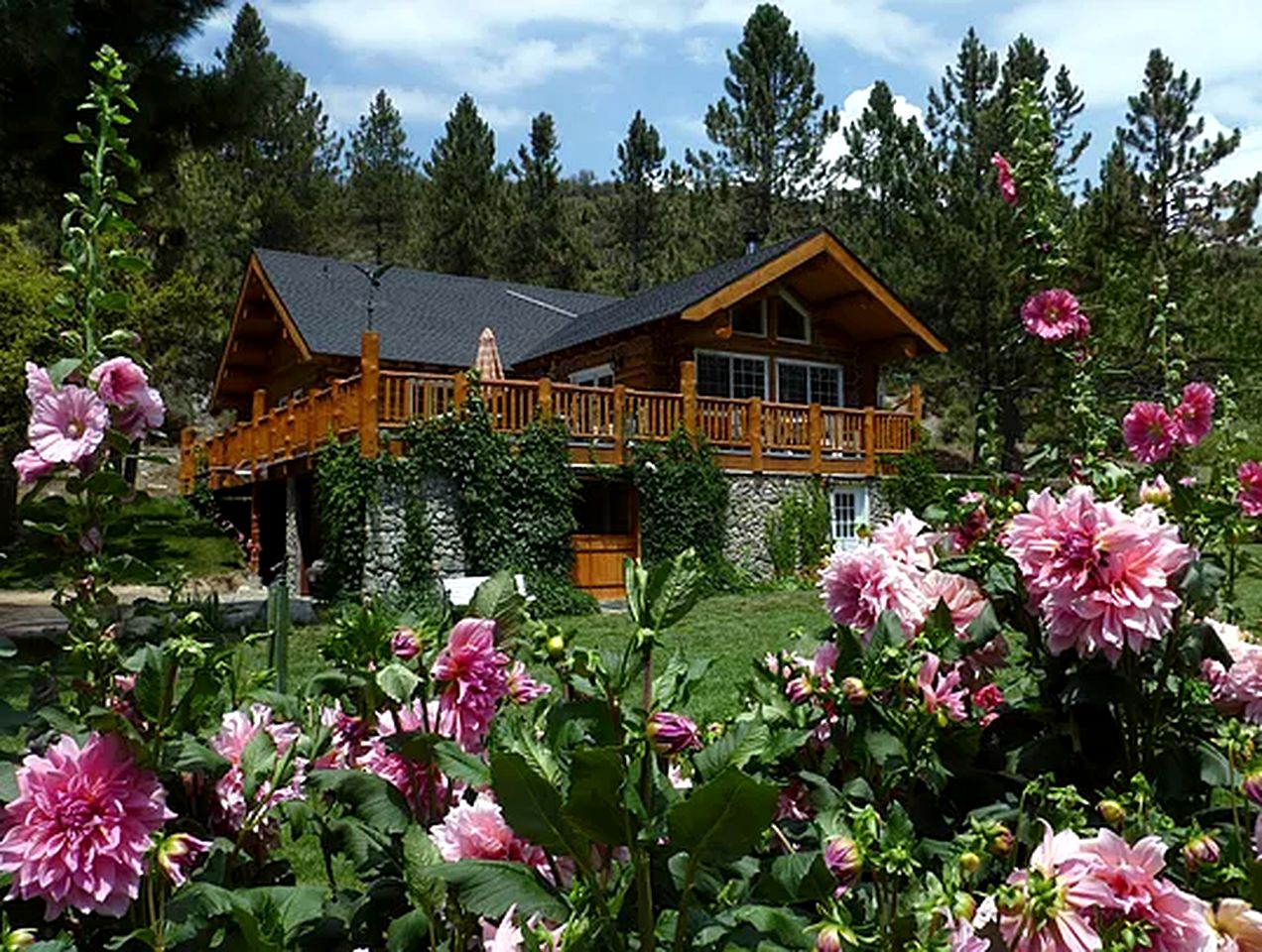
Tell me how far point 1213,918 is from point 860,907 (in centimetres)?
35

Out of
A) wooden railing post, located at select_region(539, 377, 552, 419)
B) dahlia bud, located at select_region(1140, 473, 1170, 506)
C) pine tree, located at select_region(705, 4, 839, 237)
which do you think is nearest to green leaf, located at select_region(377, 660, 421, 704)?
dahlia bud, located at select_region(1140, 473, 1170, 506)

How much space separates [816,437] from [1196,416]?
15.5 metres

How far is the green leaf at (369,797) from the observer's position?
1.34 m

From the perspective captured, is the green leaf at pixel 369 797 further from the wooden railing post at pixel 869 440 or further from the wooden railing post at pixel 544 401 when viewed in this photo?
the wooden railing post at pixel 869 440

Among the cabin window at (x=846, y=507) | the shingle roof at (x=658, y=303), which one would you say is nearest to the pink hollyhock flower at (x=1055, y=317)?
the shingle roof at (x=658, y=303)

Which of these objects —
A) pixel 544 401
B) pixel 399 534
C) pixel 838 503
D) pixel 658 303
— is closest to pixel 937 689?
pixel 399 534

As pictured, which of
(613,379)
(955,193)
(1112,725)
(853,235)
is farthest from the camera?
(853,235)

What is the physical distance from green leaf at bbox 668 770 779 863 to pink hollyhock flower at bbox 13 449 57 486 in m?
0.91

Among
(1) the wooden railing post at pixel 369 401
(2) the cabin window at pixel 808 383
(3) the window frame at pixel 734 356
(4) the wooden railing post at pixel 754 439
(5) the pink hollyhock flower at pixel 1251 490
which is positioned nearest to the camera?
(5) the pink hollyhock flower at pixel 1251 490

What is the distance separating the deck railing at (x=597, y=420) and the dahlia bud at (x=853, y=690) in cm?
1289

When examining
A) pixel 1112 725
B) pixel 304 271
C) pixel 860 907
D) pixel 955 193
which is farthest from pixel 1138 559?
pixel 955 193

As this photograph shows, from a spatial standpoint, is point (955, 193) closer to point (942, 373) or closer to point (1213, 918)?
point (942, 373)

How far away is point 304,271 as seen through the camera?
22.4 m

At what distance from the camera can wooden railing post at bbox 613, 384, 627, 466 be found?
50.8 feet
